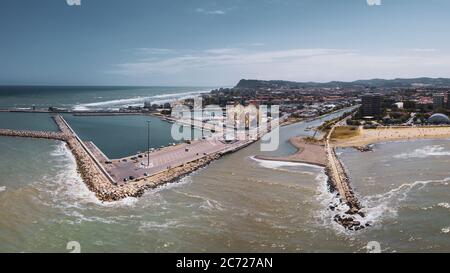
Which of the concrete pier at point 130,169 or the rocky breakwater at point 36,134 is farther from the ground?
the rocky breakwater at point 36,134

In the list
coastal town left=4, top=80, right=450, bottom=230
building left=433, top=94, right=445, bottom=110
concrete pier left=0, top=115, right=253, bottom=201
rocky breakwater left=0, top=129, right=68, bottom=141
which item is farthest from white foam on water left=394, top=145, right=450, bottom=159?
building left=433, top=94, right=445, bottom=110

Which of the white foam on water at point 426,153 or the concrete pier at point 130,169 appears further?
the white foam on water at point 426,153

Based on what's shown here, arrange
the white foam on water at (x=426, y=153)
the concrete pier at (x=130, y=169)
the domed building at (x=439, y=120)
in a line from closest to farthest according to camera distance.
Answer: the concrete pier at (x=130, y=169), the white foam on water at (x=426, y=153), the domed building at (x=439, y=120)

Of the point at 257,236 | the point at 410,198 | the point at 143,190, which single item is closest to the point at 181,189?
the point at 143,190

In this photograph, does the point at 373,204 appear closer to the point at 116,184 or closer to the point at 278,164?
the point at 278,164

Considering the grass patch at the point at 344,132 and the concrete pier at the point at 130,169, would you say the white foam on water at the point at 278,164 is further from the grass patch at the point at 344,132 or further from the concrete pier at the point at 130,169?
the grass patch at the point at 344,132

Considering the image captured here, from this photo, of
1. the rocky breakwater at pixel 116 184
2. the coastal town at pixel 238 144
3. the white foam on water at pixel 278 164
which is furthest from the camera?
the white foam on water at pixel 278 164

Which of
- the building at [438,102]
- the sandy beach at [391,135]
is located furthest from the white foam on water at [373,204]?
the building at [438,102]

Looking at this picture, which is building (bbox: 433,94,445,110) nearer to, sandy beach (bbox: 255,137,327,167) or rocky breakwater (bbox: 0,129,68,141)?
sandy beach (bbox: 255,137,327,167)
